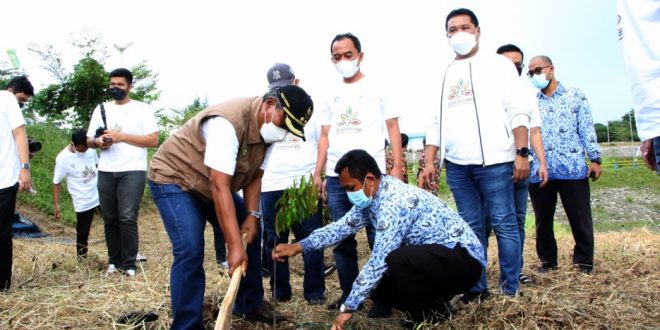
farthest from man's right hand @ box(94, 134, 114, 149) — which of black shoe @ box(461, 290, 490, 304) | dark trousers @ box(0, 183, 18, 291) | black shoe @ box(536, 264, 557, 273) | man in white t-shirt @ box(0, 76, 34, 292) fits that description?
black shoe @ box(536, 264, 557, 273)

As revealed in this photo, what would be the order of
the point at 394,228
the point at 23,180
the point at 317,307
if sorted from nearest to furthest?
the point at 394,228 < the point at 317,307 < the point at 23,180

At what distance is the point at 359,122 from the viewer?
12.7 ft

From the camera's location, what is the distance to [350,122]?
12.7 feet

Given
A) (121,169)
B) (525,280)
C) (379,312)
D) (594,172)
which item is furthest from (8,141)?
(594,172)

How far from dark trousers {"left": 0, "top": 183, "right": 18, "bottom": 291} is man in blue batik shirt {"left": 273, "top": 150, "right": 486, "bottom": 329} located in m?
2.26

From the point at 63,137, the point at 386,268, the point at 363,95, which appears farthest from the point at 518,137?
the point at 63,137

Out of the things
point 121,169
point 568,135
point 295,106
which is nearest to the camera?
point 295,106

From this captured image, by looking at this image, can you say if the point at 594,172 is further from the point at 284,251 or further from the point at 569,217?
the point at 284,251

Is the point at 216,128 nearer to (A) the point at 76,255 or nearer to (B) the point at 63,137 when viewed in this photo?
(A) the point at 76,255

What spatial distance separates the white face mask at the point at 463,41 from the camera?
3.75 meters

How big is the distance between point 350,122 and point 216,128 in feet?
4.33

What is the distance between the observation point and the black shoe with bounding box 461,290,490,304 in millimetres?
3501

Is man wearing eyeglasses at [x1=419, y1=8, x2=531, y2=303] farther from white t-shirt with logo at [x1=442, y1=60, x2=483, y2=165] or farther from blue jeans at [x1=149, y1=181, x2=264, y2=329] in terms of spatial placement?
blue jeans at [x1=149, y1=181, x2=264, y2=329]

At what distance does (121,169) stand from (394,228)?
9.79 ft
